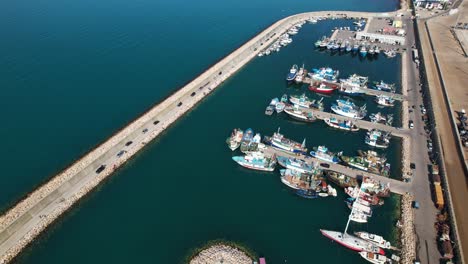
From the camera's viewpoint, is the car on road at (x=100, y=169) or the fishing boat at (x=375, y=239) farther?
the car on road at (x=100, y=169)

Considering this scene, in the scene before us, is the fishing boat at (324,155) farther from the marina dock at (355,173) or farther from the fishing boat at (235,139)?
the fishing boat at (235,139)

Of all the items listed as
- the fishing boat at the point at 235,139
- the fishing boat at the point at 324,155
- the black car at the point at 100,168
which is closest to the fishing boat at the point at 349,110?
the fishing boat at the point at 324,155

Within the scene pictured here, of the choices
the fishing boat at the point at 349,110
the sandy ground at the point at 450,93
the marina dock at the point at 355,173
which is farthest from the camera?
the fishing boat at the point at 349,110

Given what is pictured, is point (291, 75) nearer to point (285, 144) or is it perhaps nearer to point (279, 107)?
point (279, 107)

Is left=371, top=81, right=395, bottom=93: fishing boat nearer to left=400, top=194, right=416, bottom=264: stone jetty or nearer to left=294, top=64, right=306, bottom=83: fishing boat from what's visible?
left=294, top=64, right=306, bottom=83: fishing boat

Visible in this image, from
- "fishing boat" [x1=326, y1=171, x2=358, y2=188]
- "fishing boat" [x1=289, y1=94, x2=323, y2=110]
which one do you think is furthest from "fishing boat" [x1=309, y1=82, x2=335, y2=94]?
"fishing boat" [x1=326, y1=171, x2=358, y2=188]
